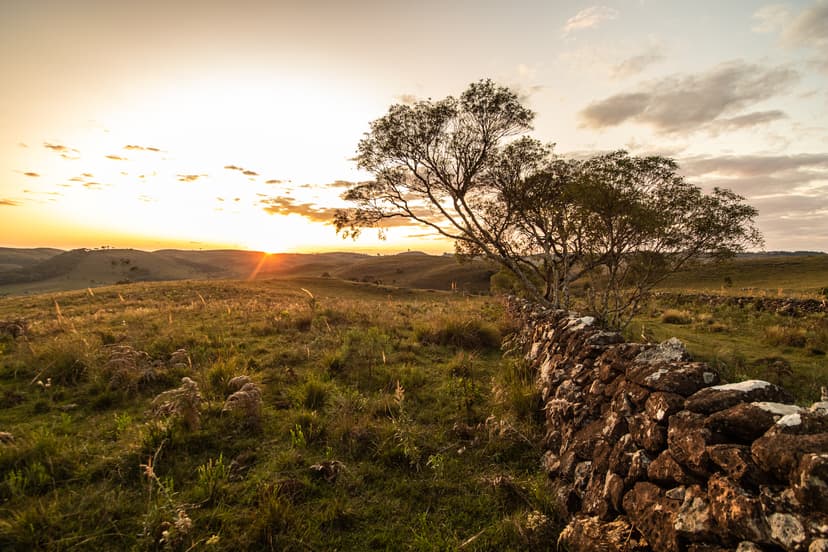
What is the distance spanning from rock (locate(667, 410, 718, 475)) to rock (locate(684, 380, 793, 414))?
0.39ft

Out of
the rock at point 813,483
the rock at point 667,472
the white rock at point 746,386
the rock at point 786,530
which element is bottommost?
the rock at point 667,472

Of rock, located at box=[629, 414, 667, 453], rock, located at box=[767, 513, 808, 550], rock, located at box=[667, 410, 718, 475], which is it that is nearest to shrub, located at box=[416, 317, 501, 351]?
rock, located at box=[629, 414, 667, 453]

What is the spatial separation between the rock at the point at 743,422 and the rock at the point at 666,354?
4.52 ft

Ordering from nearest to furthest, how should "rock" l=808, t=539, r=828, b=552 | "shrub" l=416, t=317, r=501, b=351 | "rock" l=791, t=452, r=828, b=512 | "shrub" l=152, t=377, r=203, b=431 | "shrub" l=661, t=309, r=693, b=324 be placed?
"rock" l=808, t=539, r=828, b=552 < "rock" l=791, t=452, r=828, b=512 < "shrub" l=152, t=377, r=203, b=431 < "shrub" l=416, t=317, r=501, b=351 < "shrub" l=661, t=309, r=693, b=324

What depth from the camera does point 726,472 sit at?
274 cm

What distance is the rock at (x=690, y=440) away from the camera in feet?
9.71

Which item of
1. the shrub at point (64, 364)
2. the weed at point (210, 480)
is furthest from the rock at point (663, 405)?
the shrub at point (64, 364)

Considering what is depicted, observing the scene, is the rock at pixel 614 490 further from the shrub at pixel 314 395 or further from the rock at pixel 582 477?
the shrub at pixel 314 395

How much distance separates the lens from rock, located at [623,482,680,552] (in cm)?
296

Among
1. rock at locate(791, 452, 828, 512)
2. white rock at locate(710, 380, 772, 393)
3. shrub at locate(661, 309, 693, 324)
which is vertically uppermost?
white rock at locate(710, 380, 772, 393)

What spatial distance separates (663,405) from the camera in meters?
3.63

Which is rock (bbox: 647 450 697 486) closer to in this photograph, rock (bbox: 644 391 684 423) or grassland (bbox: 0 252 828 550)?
Answer: rock (bbox: 644 391 684 423)

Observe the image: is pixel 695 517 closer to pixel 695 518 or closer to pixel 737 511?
pixel 695 518

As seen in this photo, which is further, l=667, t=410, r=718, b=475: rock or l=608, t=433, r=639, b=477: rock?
l=608, t=433, r=639, b=477: rock
